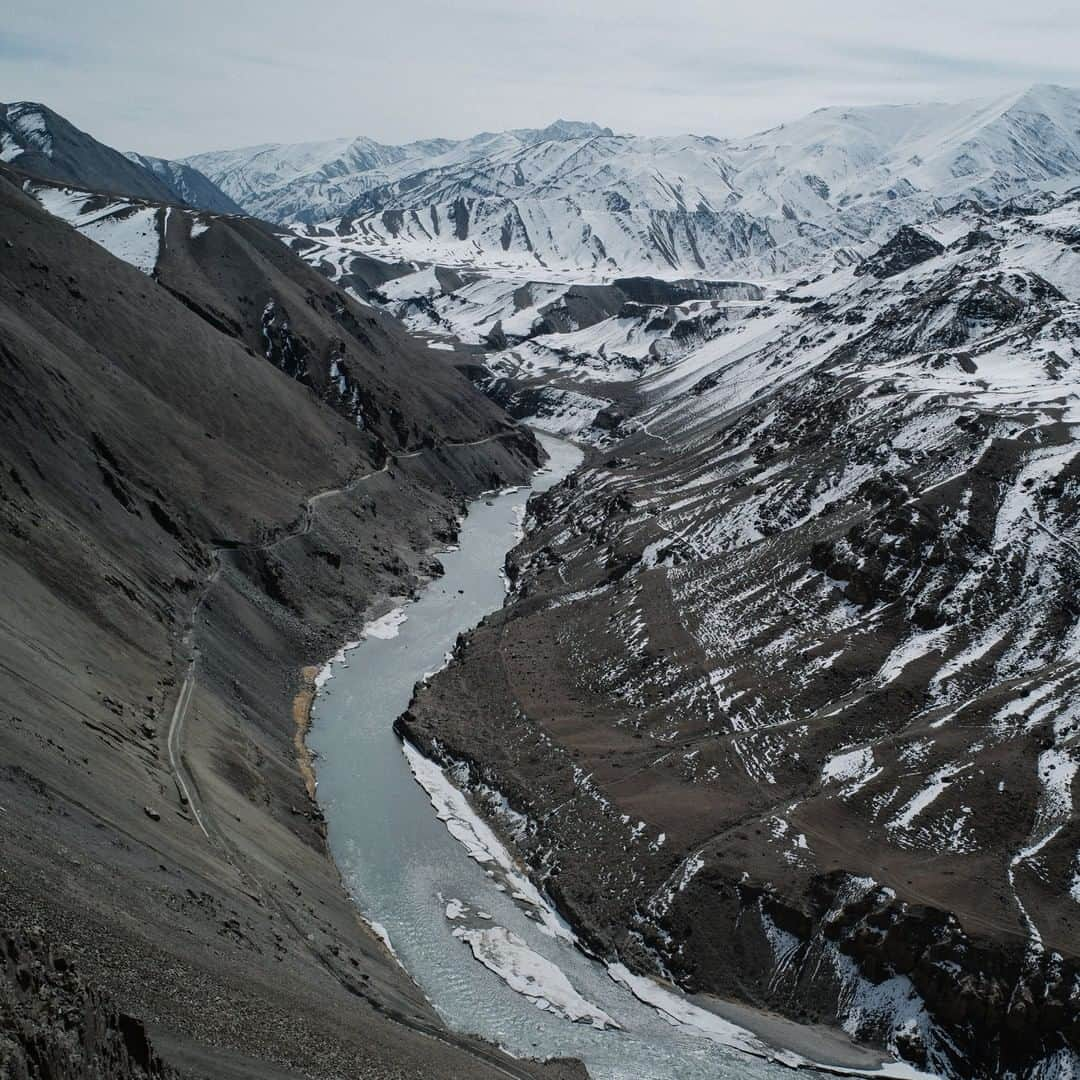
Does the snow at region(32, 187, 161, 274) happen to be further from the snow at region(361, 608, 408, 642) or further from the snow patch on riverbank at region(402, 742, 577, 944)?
the snow patch on riverbank at region(402, 742, 577, 944)

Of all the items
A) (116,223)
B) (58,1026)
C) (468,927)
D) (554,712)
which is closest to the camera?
(58,1026)

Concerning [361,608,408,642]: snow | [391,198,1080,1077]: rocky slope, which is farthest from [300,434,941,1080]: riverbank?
[361,608,408,642]: snow

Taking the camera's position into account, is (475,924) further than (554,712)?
No

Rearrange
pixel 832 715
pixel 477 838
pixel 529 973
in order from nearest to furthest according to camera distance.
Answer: pixel 529 973 → pixel 477 838 → pixel 832 715

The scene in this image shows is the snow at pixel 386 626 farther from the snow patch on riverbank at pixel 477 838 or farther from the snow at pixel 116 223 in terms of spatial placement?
the snow at pixel 116 223

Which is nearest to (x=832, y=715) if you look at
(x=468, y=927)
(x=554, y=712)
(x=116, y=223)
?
(x=554, y=712)

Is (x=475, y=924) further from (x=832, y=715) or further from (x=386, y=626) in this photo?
(x=386, y=626)

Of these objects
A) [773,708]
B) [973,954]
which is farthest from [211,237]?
[973,954]

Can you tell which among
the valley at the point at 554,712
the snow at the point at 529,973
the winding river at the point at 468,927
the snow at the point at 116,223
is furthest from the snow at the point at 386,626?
the snow at the point at 116,223
